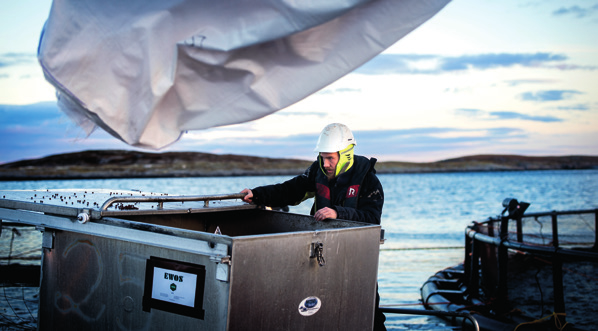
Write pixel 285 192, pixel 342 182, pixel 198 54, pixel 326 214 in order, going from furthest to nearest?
pixel 285 192 < pixel 342 182 < pixel 326 214 < pixel 198 54

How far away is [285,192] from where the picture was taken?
→ 16.3ft

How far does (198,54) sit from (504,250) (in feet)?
20.8

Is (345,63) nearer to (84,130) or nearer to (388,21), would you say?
(388,21)

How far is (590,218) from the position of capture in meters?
10.7

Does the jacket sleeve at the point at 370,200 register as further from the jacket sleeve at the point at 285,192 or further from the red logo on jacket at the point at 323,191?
the jacket sleeve at the point at 285,192

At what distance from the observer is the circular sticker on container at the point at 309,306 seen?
9.93ft

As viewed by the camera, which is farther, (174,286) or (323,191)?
(323,191)

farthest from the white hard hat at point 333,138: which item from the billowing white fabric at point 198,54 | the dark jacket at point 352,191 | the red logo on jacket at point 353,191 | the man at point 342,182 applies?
the billowing white fabric at point 198,54

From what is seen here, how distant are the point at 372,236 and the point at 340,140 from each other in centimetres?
133

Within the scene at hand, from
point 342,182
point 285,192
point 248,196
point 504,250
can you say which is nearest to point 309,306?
point 248,196

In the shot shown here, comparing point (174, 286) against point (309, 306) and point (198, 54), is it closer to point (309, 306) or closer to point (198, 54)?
point (309, 306)

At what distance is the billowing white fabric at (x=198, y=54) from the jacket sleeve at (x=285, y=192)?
6.68 ft

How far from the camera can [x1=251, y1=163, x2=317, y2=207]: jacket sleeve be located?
182 inches

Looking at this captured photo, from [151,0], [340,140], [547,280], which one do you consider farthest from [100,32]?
[547,280]
